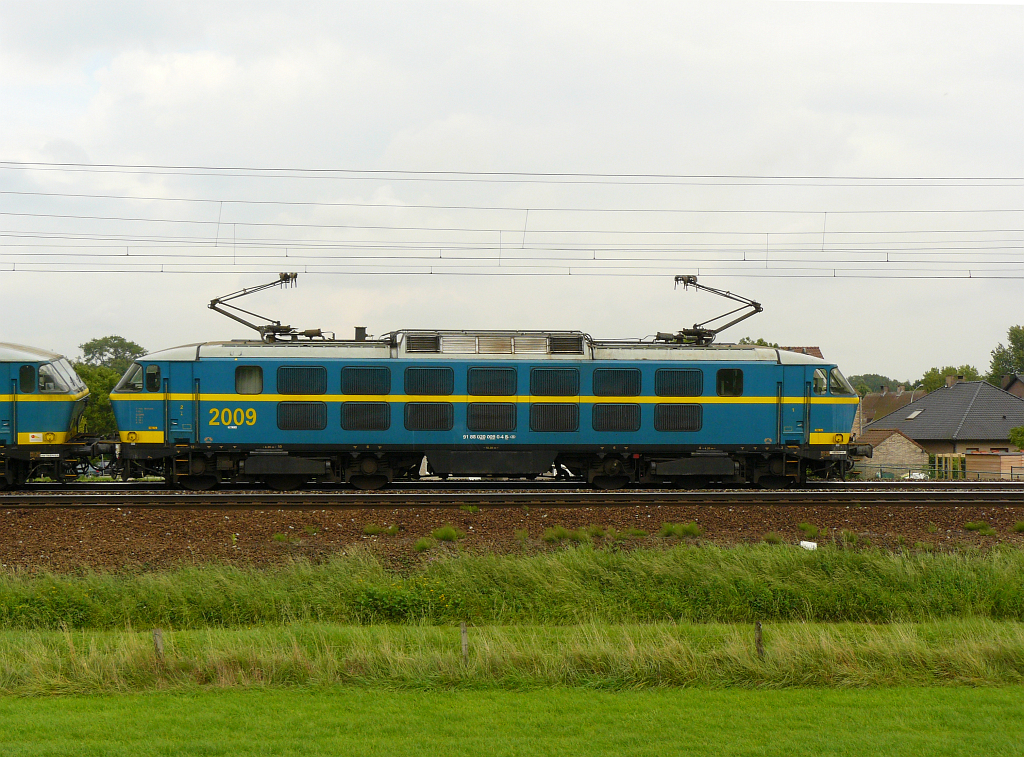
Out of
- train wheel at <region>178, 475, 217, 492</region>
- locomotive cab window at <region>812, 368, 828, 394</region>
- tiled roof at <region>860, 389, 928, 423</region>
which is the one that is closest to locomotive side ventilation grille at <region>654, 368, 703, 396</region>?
locomotive cab window at <region>812, 368, 828, 394</region>

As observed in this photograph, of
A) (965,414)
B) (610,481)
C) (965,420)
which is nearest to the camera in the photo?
(610,481)

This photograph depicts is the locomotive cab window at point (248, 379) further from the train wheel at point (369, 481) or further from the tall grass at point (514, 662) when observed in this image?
the tall grass at point (514, 662)

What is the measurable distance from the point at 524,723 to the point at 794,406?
53.3 feet

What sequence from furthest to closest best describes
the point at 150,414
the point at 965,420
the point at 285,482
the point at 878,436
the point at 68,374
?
the point at 965,420, the point at 878,436, the point at 68,374, the point at 285,482, the point at 150,414

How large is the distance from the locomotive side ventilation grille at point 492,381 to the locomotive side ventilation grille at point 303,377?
3839 millimetres

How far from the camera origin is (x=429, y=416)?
69.2 feet

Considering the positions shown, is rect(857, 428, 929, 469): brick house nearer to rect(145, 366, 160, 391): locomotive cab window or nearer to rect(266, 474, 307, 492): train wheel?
rect(266, 474, 307, 492): train wheel

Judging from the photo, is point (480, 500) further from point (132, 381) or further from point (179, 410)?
point (132, 381)

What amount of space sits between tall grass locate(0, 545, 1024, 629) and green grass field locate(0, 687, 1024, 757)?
2897 millimetres

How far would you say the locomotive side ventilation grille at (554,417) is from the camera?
838 inches

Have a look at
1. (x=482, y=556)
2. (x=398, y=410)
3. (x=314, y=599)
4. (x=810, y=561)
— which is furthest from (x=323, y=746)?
(x=398, y=410)

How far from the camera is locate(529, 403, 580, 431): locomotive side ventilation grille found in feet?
69.8

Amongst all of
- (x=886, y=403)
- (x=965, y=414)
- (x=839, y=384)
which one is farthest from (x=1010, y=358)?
(x=839, y=384)

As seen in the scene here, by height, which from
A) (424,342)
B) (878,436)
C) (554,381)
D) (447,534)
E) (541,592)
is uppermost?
(424,342)
